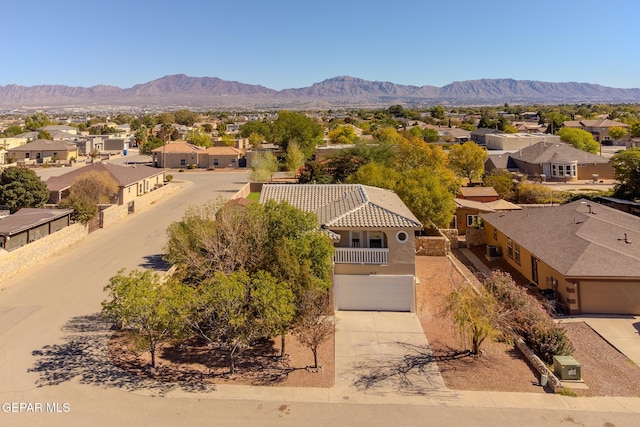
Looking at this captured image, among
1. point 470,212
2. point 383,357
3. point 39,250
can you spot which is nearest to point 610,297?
point 383,357

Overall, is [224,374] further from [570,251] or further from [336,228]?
[570,251]

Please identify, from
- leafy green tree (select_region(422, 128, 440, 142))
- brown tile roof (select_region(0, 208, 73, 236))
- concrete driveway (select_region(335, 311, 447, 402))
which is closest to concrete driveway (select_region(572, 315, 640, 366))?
concrete driveway (select_region(335, 311, 447, 402))

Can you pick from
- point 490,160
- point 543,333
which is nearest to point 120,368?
point 543,333

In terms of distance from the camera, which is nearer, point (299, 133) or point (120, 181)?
point (120, 181)

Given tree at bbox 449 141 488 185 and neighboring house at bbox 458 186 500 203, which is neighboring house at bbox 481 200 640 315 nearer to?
neighboring house at bbox 458 186 500 203

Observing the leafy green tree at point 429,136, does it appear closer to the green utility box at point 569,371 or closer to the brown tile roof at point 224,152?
the brown tile roof at point 224,152

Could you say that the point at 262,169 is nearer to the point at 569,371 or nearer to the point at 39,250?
the point at 39,250
